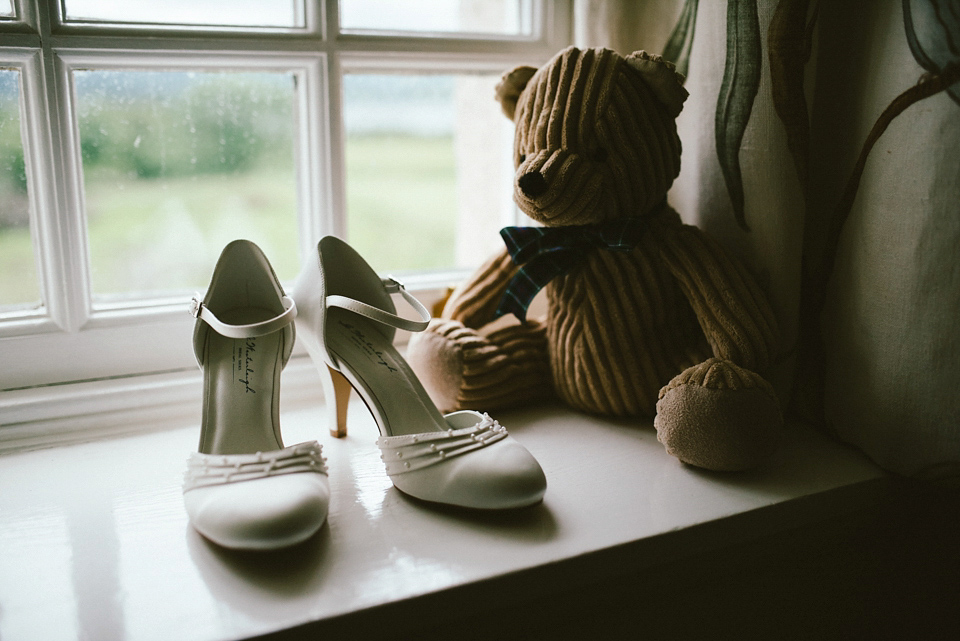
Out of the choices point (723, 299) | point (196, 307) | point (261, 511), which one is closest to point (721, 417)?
point (723, 299)

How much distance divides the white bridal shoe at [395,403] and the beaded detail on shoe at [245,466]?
0.10 metres

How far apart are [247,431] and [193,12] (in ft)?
2.08

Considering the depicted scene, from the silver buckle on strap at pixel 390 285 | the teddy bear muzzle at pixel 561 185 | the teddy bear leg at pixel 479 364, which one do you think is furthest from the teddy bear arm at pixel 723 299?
the silver buckle on strap at pixel 390 285

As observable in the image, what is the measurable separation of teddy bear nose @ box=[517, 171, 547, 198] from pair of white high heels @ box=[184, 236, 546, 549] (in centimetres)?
19

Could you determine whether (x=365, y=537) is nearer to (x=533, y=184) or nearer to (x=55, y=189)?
(x=533, y=184)

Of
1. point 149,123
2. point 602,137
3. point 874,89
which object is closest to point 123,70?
point 149,123

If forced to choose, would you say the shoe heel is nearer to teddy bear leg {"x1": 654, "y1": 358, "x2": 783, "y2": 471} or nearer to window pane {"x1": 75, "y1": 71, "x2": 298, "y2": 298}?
window pane {"x1": 75, "y1": 71, "x2": 298, "y2": 298}

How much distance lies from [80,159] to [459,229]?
66 cm

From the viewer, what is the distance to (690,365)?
91cm

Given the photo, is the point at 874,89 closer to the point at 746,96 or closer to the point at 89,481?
the point at 746,96

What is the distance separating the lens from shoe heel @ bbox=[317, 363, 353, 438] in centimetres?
94

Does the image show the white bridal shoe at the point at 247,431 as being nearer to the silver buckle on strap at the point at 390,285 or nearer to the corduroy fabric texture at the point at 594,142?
the silver buckle on strap at the point at 390,285

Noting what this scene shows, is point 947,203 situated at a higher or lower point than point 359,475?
higher

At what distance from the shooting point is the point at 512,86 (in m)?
0.96
